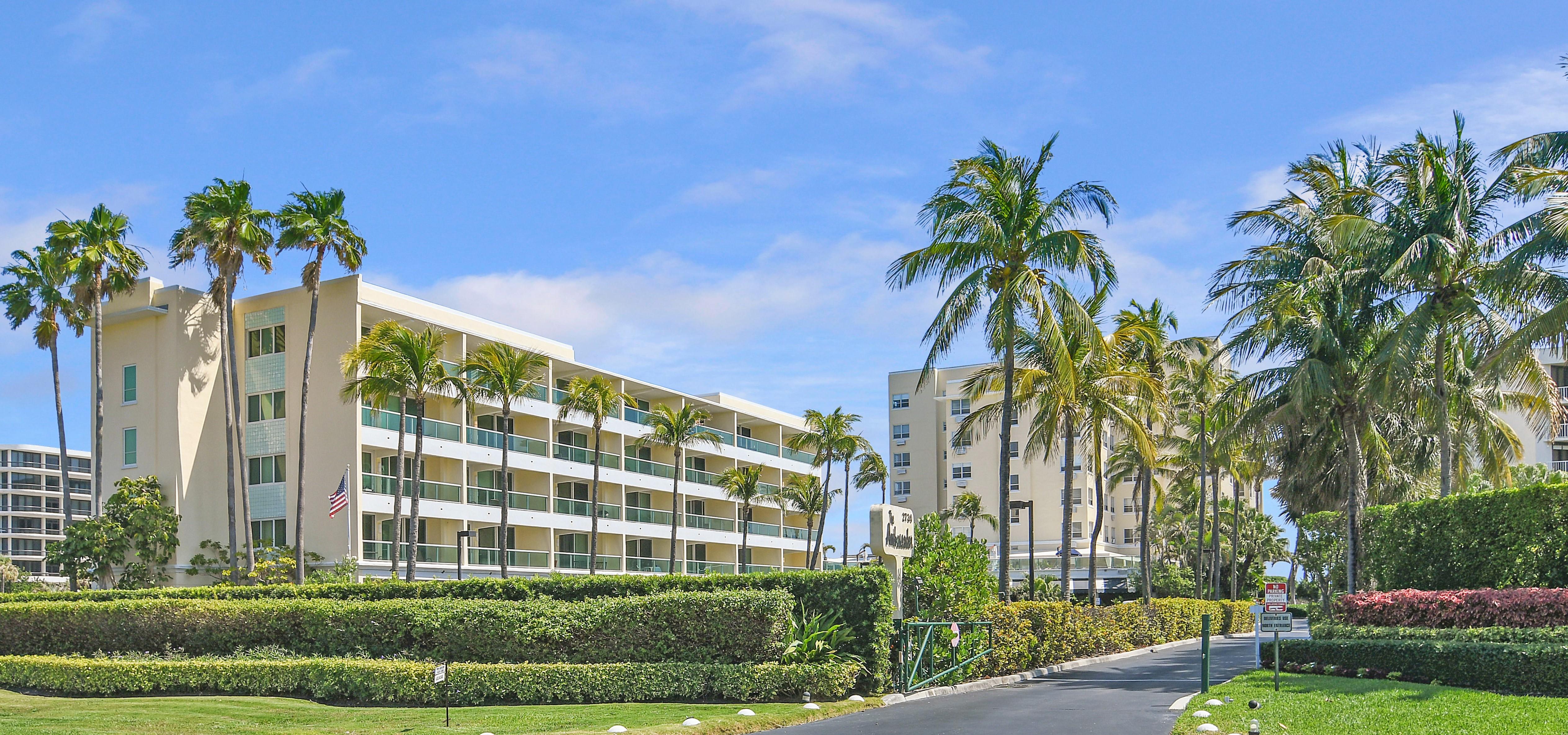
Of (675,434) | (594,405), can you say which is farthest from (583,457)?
(594,405)

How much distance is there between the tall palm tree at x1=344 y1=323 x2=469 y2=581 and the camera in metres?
40.5

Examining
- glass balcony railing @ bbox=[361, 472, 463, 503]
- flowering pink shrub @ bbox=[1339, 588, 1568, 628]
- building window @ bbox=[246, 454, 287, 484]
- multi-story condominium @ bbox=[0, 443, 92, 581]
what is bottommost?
multi-story condominium @ bbox=[0, 443, 92, 581]

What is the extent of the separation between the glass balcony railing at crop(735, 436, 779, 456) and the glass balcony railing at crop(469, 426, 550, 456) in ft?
53.9

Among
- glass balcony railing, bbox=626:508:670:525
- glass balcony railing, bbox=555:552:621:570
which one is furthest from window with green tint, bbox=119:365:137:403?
glass balcony railing, bbox=626:508:670:525

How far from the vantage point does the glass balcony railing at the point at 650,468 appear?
5997 centimetres

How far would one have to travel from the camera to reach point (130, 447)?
46.8 metres

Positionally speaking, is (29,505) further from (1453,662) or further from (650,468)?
(1453,662)

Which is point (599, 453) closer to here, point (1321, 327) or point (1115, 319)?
point (1115, 319)

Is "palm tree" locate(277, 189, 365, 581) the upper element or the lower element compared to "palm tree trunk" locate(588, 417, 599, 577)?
upper

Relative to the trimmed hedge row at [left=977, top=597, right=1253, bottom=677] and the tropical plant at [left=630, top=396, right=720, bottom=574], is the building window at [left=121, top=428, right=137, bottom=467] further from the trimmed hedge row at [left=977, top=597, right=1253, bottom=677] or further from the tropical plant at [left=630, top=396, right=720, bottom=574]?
the trimmed hedge row at [left=977, top=597, right=1253, bottom=677]

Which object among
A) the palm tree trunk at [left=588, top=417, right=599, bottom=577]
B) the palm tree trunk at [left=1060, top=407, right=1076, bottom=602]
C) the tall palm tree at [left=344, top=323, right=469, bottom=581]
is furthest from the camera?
the palm tree trunk at [left=588, top=417, right=599, bottom=577]

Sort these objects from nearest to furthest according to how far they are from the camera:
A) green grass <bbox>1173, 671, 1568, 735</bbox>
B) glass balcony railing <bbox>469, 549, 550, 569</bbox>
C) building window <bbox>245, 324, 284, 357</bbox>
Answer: green grass <bbox>1173, 671, 1568, 735</bbox> → building window <bbox>245, 324, 284, 357</bbox> → glass balcony railing <bbox>469, 549, 550, 569</bbox>

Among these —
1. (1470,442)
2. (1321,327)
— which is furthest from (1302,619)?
(1321,327)

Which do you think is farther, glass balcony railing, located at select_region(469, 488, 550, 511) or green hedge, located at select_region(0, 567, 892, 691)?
glass balcony railing, located at select_region(469, 488, 550, 511)
